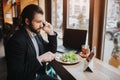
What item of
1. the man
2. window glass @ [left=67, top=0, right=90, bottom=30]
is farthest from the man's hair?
window glass @ [left=67, top=0, right=90, bottom=30]

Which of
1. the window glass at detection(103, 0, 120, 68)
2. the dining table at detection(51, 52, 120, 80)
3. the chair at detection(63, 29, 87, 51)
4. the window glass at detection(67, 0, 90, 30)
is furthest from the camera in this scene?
the window glass at detection(67, 0, 90, 30)

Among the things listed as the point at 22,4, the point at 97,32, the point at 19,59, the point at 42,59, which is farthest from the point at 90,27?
the point at 22,4

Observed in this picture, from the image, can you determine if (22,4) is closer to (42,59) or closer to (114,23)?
(114,23)

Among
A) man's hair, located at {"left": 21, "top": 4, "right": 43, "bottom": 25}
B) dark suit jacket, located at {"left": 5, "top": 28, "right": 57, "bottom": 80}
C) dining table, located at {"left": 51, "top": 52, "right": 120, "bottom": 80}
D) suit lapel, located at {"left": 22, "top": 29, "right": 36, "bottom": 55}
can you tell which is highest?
man's hair, located at {"left": 21, "top": 4, "right": 43, "bottom": 25}

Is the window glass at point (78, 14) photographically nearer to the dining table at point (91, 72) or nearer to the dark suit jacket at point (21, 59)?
the dining table at point (91, 72)

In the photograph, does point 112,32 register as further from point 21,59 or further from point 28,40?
point 21,59

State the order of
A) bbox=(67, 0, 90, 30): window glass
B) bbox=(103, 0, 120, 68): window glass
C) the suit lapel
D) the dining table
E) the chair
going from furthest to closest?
bbox=(67, 0, 90, 30): window glass
the chair
bbox=(103, 0, 120, 68): window glass
the suit lapel
the dining table

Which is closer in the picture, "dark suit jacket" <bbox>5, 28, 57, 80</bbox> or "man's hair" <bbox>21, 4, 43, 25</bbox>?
"dark suit jacket" <bbox>5, 28, 57, 80</bbox>

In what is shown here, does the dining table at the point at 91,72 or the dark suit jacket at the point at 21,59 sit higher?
the dark suit jacket at the point at 21,59

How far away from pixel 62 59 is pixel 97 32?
0.85 meters

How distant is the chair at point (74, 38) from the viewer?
2.35 m

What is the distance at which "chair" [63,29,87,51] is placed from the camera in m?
2.35

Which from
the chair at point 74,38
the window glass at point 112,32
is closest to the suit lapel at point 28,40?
the chair at point 74,38

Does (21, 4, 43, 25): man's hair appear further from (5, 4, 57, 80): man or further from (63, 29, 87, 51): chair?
(63, 29, 87, 51): chair
